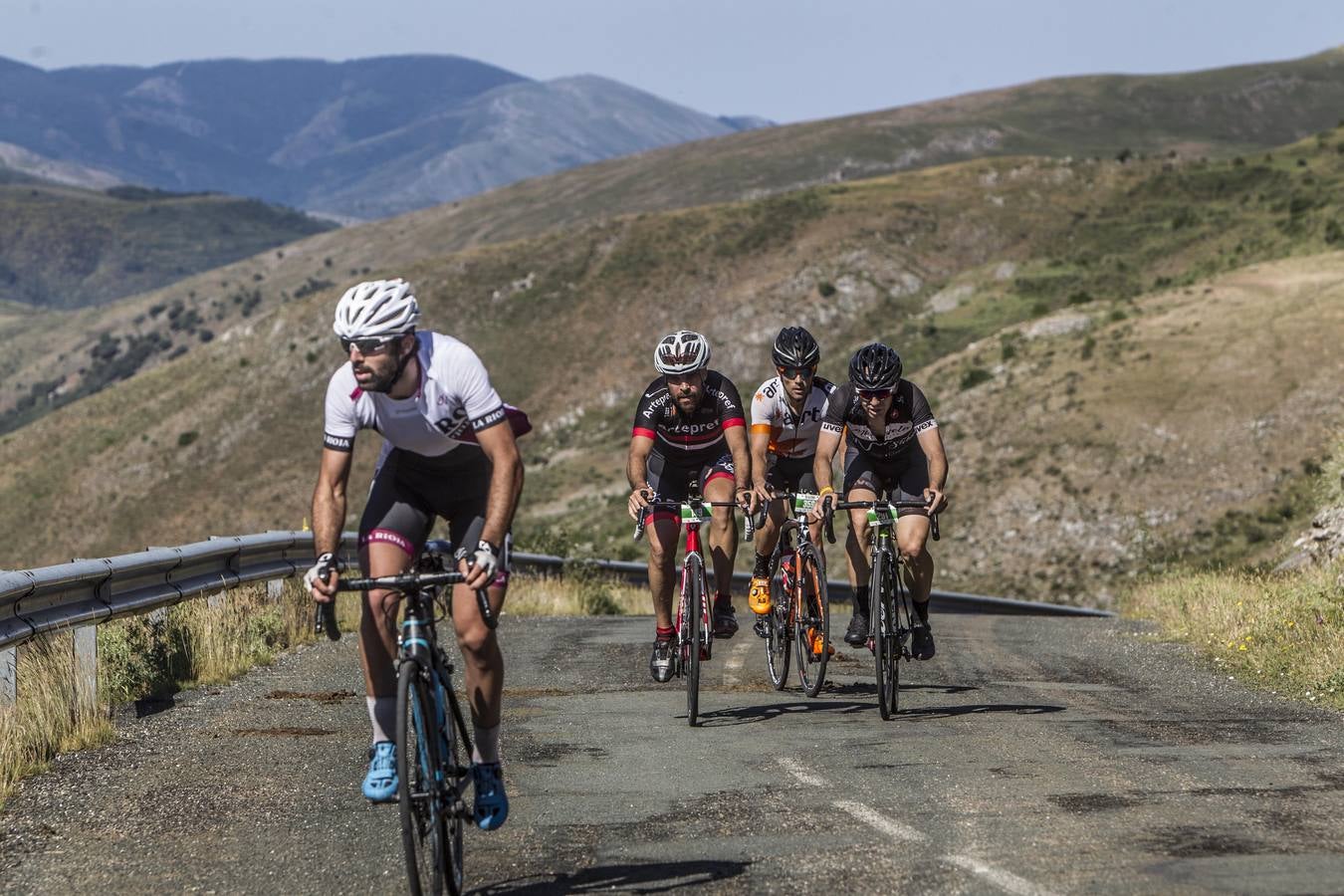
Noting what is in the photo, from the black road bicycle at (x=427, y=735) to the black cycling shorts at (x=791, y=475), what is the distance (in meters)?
6.15

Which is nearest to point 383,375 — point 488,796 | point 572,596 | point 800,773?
point 488,796

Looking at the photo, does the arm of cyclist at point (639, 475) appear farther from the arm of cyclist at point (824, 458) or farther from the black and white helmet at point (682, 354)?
the arm of cyclist at point (824, 458)

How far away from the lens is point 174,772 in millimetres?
8867

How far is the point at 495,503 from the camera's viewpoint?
6172 mm

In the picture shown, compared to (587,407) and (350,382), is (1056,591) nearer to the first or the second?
(350,382)

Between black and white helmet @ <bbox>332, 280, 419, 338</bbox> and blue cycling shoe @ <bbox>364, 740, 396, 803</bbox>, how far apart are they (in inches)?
62.6

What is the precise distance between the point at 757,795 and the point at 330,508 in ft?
8.88

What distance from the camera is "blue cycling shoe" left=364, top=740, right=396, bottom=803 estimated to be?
237 inches

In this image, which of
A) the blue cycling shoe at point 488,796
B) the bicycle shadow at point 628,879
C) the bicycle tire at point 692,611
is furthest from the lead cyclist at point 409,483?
the bicycle tire at point 692,611

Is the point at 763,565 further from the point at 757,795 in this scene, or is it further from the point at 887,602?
the point at 757,795

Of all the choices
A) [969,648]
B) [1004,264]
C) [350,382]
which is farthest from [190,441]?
[350,382]

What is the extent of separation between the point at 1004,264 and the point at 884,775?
8456cm

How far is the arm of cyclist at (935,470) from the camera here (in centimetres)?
1041

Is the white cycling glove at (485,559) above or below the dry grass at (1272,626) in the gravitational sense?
above
